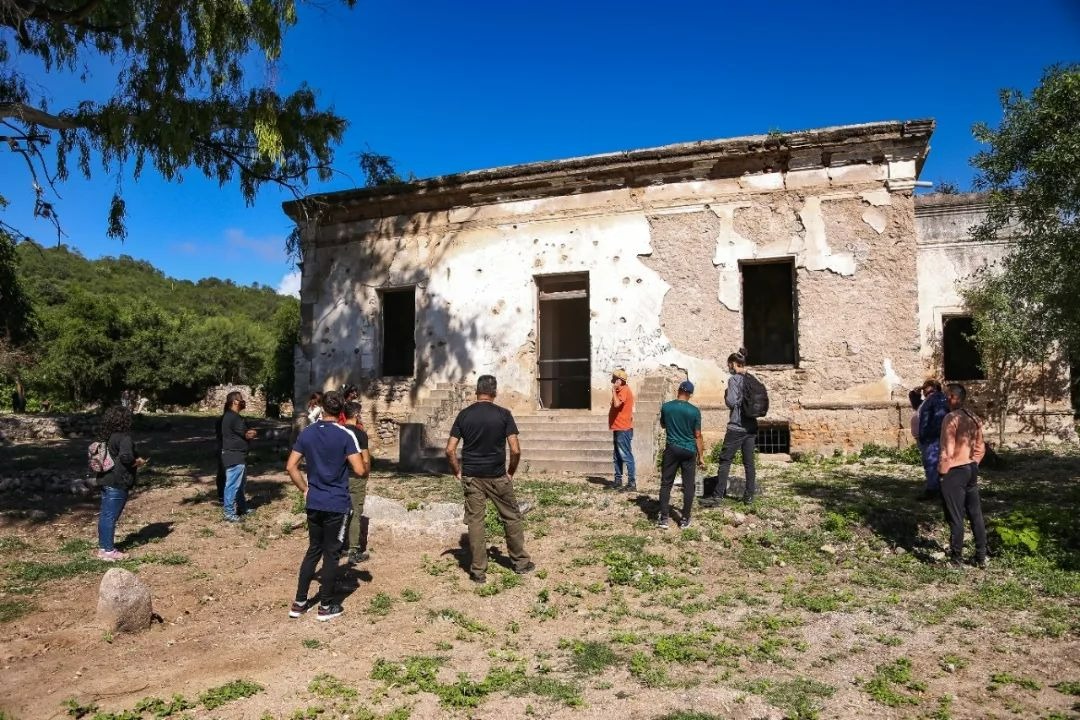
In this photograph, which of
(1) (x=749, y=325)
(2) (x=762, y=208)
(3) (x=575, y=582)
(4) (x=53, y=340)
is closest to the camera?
(3) (x=575, y=582)

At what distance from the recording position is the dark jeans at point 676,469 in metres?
7.72

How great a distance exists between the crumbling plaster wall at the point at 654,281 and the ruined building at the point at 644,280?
0.04m

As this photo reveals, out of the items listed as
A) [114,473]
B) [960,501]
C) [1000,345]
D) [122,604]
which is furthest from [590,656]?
[1000,345]

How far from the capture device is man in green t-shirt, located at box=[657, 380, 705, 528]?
771 centimetres

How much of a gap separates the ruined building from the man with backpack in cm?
243

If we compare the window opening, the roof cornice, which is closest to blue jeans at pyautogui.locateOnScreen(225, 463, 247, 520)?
the roof cornice

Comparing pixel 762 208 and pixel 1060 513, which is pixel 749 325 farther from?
pixel 1060 513

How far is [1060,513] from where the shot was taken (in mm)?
7277

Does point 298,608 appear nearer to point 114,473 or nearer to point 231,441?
point 114,473

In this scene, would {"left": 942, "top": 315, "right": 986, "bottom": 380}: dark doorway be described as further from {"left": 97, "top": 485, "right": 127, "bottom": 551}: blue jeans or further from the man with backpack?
{"left": 97, "top": 485, "right": 127, "bottom": 551}: blue jeans

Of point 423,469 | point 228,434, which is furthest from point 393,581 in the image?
point 423,469

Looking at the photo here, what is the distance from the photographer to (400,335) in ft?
54.3

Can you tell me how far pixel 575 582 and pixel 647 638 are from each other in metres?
1.42

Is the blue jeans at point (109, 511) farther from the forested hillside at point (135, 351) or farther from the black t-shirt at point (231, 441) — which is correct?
the forested hillside at point (135, 351)
